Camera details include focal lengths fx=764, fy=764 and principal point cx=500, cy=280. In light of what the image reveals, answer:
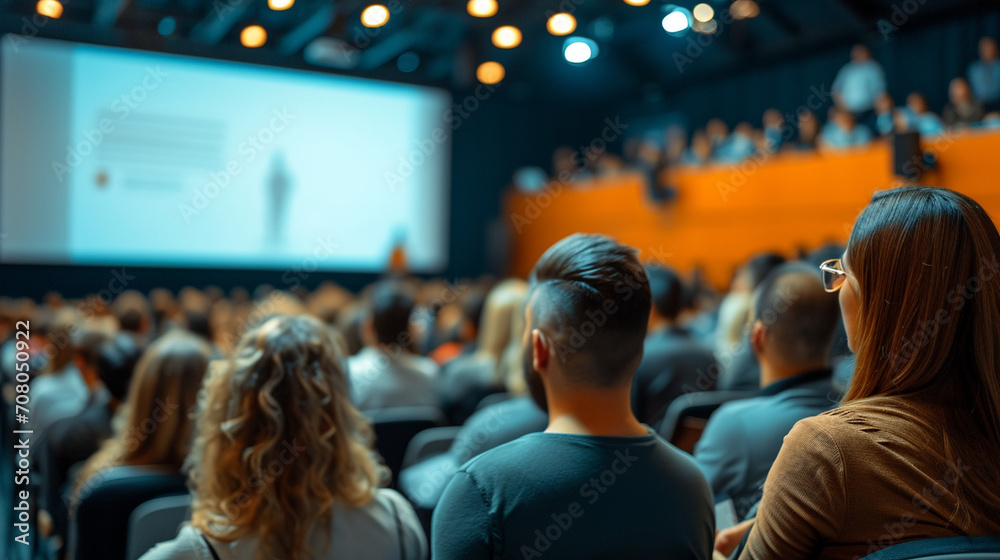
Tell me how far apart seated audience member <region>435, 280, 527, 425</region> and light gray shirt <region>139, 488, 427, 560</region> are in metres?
1.64

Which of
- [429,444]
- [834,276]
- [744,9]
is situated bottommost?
[429,444]

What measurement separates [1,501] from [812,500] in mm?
4072

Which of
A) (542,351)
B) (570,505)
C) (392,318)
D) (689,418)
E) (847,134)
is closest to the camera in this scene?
(570,505)

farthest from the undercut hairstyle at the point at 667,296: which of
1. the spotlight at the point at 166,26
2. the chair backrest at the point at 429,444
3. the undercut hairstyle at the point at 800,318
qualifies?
the spotlight at the point at 166,26

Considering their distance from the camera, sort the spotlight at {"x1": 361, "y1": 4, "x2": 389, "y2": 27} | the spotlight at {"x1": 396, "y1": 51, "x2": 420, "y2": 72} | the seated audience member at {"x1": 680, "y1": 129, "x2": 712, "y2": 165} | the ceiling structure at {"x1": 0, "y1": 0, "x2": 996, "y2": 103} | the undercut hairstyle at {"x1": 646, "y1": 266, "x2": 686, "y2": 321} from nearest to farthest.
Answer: the undercut hairstyle at {"x1": 646, "y1": 266, "x2": 686, "y2": 321} < the spotlight at {"x1": 361, "y1": 4, "x2": 389, "y2": 27} < the ceiling structure at {"x1": 0, "y1": 0, "x2": 996, "y2": 103} < the seated audience member at {"x1": 680, "y1": 129, "x2": 712, "y2": 165} < the spotlight at {"x1": 396, "y1": 51, "x2": 420, "y2": 72}

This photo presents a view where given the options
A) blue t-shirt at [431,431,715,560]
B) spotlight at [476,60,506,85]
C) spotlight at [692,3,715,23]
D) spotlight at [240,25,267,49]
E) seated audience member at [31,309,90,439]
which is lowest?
seated audience member at [31,309,90,439]

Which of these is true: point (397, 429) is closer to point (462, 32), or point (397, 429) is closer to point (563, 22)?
point (563, 22)

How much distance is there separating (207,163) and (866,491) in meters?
9.18

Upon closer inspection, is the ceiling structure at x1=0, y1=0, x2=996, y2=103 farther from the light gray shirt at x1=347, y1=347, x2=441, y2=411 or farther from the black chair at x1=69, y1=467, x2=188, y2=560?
the black chair at x1=69, y1=467, x2=188, y2=560

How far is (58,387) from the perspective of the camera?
335 cm

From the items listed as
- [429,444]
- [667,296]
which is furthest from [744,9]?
[429,444]

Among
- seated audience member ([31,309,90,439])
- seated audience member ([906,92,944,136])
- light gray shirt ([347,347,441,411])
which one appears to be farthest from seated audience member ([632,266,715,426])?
seated audience member ([906,92,944,136])

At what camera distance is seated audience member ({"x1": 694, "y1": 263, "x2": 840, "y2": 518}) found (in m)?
1.64

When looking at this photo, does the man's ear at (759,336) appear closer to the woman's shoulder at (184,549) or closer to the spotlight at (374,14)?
the woman's shoulder at (184,549)
